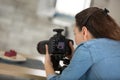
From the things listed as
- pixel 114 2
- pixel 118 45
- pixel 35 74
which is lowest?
pixel 35 74

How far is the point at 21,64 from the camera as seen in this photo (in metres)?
1.78

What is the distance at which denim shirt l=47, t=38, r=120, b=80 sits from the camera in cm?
102

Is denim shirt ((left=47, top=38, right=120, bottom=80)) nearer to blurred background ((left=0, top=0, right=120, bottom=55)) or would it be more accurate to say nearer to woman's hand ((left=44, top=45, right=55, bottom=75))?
woman's hand ((left=44, top=45, right=55, bottom=75))

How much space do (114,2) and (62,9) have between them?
0.58 meters

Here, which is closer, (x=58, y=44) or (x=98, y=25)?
(x=98, y=25)

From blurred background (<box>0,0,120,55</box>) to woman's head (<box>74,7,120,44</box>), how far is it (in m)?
1.53

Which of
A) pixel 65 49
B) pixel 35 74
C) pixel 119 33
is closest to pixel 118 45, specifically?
pixel 119 33

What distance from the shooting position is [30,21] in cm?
264

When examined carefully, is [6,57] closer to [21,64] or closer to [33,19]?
[21,64]

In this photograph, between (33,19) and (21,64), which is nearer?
(21,64)

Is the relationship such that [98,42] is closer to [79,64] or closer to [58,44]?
[79,64]

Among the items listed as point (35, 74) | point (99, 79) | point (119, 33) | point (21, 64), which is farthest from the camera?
point (21, 64)

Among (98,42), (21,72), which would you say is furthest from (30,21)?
(98,42)

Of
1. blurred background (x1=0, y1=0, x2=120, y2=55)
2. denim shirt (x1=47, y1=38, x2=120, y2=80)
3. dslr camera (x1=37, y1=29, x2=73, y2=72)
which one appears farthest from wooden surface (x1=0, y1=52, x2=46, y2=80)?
blurred background (x1=0, y1=0, x2=120, y2=55)
